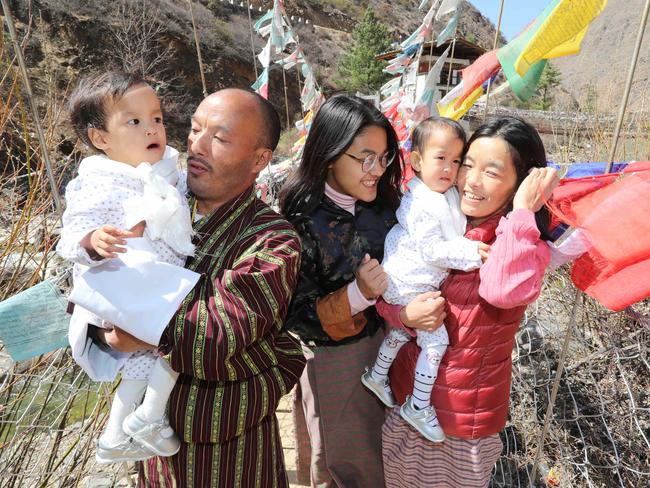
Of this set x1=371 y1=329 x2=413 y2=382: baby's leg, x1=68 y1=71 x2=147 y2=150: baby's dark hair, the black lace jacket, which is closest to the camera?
x1=68 y1=71 x2=147 y2=150: baby's dark hair

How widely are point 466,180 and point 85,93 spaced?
1.23m

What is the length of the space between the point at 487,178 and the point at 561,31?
1.98 feet

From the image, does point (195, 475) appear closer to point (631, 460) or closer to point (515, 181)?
point (515, 181)

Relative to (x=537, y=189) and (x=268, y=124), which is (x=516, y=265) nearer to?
(x=537, y=189)

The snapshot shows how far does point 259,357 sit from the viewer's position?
135 centimetres

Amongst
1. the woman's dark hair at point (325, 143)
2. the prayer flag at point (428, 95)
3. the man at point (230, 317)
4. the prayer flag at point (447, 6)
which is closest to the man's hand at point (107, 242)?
the man at point (230, 317)

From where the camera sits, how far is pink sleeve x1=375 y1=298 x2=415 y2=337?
5.49ft

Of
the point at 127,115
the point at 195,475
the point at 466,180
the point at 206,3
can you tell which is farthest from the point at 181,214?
the point at 206,3

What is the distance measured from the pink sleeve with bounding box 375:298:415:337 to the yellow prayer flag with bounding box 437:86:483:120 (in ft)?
3.40

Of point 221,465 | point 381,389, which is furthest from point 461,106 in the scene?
point 221,465

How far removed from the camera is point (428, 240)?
1.55 meters

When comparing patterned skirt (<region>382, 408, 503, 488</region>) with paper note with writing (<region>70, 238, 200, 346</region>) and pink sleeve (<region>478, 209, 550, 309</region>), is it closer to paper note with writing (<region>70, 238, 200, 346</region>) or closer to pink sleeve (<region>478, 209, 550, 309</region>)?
pink sleeve (<region>478, 209, 550, 309</region>)

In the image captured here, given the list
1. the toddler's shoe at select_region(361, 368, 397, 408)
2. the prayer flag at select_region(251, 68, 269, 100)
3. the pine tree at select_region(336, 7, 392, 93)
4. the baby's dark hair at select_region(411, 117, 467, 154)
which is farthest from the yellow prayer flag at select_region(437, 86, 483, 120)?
the pine tree at select_region(336, 7, 392, 93)

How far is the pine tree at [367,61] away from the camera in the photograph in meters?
24.9
